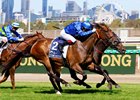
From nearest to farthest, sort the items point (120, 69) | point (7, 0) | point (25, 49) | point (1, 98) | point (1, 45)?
point (1, 98), point (25, 49), point (1, 45), point (120, 69), point (7, 0)

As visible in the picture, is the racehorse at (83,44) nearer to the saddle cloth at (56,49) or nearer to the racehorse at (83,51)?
the racehorse at (83,51)

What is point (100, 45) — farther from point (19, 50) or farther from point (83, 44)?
point (19, 50)

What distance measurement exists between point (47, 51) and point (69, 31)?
0.83 meters

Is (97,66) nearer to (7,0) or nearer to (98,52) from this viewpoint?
(98,52)

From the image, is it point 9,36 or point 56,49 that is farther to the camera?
point 9,36

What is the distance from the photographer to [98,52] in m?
12.2

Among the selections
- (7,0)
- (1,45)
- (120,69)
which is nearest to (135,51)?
(120,69)

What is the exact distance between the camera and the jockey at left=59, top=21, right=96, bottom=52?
11547 mm

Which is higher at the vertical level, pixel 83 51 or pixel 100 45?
pixel 100 45

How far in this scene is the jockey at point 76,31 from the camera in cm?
1155

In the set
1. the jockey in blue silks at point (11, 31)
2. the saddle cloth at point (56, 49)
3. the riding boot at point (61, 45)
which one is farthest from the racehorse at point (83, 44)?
the jockey in blue silks at point (11, 31)

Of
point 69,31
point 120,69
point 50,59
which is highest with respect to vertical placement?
point 69,31

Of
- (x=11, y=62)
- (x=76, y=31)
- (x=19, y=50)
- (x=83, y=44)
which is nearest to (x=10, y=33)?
(x=19, y=50)

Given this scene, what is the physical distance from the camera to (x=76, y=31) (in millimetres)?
11656
